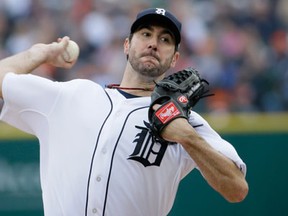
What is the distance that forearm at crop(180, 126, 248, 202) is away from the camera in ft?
12.3

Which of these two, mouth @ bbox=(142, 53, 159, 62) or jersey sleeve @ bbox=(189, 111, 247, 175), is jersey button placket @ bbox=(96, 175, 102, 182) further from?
mouth @ bbox=(142, 53, 159, 62)

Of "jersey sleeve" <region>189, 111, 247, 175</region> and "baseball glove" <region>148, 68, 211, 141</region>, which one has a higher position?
"baseball glove" <region>148, 68, 211, 141</region>

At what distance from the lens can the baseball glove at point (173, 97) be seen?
3752 mm

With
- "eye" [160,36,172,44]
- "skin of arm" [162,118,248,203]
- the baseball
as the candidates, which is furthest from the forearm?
the baseball

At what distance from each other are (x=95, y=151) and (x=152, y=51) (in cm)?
61

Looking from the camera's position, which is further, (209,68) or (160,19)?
(209,68)

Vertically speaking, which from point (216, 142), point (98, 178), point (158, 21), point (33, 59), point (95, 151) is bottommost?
point (98, 178)

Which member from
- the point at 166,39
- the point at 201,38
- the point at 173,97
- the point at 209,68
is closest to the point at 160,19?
the point at 166,39

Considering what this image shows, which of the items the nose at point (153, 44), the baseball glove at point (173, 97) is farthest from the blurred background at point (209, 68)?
the baseball glove at point (173, 97)

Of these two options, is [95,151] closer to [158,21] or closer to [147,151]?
[147,151]

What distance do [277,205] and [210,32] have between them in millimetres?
3072

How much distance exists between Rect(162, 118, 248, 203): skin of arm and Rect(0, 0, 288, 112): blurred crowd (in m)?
5.16

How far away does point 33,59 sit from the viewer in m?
4.25

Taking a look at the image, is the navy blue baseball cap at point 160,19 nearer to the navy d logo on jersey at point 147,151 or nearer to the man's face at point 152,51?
the man's face at point 152,51
